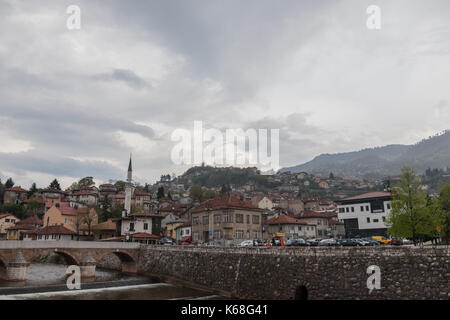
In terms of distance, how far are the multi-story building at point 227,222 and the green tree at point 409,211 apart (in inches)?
1060

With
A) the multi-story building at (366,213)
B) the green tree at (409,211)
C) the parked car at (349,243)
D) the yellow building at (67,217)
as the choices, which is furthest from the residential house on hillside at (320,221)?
the yellow building at (67,217)

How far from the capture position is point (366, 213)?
212ft

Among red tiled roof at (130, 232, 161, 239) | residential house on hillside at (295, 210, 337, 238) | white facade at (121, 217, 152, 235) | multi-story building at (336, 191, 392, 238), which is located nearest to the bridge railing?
red tiled roof at (130, 232, 161, 239)

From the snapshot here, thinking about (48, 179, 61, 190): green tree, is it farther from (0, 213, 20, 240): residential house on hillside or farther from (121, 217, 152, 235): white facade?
(121, 217, 152, 235): white facade

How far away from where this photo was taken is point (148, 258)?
49.2 metres

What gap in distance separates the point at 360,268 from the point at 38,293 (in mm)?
29915

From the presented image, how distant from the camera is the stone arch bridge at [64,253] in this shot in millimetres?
39781

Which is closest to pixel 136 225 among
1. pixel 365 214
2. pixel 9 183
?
pixel 365 214

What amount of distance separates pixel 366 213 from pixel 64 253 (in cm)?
5269

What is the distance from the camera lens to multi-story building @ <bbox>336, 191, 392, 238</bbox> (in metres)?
61.9

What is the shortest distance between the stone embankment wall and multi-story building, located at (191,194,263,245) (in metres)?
17.6

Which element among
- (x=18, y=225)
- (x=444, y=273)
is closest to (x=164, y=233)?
(x=18, y=225)

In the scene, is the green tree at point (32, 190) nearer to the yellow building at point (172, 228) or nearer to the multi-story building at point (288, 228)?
the yellow building at point (172, 228)

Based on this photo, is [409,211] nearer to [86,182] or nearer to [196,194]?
[196,194]
